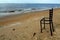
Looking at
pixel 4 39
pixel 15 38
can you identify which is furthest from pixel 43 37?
pixel 4 39

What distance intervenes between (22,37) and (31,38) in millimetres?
755

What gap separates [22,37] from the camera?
1030 centimetres

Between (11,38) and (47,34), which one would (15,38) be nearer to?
(11,38)

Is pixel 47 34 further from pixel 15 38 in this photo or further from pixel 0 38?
pixel 0 38

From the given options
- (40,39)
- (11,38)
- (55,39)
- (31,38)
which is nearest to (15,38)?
(11,38)

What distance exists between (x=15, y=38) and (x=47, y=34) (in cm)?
227

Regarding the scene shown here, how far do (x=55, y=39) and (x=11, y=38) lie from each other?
3.09 m

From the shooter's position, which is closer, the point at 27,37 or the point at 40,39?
the point at 40,39

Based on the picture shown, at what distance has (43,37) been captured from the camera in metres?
9.78

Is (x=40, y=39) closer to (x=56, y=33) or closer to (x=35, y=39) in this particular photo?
(x=35, y=39)

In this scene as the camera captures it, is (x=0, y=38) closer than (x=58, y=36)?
No

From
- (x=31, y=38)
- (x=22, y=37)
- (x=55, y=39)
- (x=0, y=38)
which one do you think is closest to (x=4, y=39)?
(x=0, y=38)

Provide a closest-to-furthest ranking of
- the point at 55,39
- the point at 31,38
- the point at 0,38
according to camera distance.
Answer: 1. the point at 55,39
2. the point at 31,38
3. the point at 0,38

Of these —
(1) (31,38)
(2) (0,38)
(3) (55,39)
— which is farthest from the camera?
(2) (0,38)
